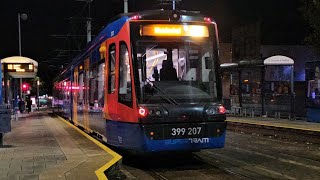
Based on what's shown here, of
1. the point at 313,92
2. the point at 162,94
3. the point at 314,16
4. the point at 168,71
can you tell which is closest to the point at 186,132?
the point at 162,94

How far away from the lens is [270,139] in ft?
57.6

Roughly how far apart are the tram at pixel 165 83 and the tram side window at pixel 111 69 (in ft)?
0.08

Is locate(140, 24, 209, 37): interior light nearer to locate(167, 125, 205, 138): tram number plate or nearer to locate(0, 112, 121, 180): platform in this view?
locate(167, 125, 205, 138): tram number plate

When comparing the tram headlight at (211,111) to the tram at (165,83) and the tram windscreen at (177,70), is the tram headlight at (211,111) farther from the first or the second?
the tram windscreen at (177,70)

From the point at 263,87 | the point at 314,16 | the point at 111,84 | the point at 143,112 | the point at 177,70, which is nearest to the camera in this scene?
the point at 143,112

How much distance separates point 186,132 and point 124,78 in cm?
189

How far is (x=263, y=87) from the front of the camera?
27.6 m

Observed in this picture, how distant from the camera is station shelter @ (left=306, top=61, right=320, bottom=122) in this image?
2253 cm

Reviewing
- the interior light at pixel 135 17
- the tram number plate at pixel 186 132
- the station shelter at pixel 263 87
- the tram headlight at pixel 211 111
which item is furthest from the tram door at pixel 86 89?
the station shelter at pixel 263 87

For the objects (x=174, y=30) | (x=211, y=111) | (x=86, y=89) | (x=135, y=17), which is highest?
(x=135, y=17)

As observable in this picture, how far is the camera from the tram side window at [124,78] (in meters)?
10.4

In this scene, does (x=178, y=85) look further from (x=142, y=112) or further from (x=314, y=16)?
(x=314, y=16)

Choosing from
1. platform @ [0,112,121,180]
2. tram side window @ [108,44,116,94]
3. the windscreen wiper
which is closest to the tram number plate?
the windscreen wiper

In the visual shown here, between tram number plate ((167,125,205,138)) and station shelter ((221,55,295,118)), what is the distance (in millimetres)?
16331
